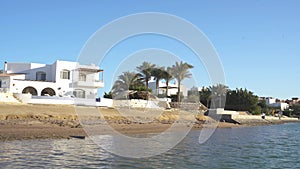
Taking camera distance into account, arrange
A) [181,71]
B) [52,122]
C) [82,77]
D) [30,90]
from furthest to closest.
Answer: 1. [181,71]
2. [82,77]
3. [30,90]
4. [52,122]

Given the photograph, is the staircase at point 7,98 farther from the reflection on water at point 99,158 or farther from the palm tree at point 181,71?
the palm tree at point 181,71

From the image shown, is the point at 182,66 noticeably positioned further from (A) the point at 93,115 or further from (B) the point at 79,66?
(A) the point at 93,115

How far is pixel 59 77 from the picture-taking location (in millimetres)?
50656

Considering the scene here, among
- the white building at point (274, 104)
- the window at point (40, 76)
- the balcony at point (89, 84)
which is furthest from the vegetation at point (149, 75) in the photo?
the white building at point (274, 104)

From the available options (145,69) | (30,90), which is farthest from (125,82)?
(30,90)

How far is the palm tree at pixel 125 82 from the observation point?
60475 mm

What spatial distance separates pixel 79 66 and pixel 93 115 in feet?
A: 59.9

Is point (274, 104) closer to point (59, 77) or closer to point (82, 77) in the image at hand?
point (82, 77)

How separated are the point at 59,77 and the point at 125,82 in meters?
15.4

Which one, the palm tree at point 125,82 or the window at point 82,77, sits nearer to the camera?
the window at point 82,77

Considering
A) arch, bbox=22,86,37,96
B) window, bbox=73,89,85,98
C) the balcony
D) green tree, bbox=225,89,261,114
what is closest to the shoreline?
window, bbox=73,89,85,98

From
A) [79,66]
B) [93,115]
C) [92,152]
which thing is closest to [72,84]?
[79,66]

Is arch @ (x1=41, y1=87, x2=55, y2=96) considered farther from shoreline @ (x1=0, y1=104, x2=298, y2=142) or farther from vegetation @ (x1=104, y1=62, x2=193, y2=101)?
vegetation @ (x1=104, y1=62, x2=193, y2=101)

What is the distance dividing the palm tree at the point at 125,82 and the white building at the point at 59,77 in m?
6.27
